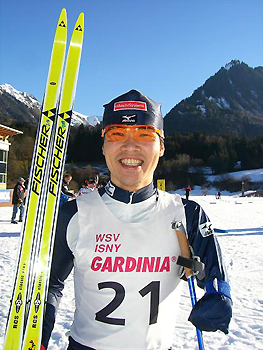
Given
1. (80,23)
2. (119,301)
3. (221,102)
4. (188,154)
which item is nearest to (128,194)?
(119,301)

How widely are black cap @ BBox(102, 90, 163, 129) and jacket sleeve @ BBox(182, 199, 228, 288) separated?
50 centimetres

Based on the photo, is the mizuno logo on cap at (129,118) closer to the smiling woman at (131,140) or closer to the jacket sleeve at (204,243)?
the smiling woman at (131,140)

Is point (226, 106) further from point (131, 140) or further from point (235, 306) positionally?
point (131, 140)

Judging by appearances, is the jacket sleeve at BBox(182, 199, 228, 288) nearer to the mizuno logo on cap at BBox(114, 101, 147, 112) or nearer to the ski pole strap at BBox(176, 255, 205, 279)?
the ski pole strap at BBox(176, 255, 205, 279)

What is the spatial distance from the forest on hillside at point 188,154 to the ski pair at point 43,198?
57.5 metres

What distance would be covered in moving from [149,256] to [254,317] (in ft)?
10.0

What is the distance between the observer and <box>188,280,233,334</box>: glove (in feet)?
4.47

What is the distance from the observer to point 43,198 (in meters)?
2.14

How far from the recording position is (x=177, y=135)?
8669 centimetres

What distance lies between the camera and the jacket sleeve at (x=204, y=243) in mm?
1483

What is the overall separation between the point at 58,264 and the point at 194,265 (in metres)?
0.72

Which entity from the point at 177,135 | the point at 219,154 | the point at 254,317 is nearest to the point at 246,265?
the point at 254,317

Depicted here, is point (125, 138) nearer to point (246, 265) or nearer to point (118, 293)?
point (118, 293)

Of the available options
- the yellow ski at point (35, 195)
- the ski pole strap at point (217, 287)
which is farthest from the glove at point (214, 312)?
the yellow ski at point (35, 195)
